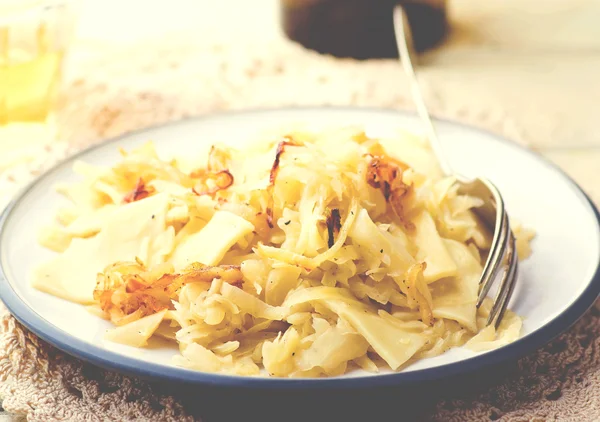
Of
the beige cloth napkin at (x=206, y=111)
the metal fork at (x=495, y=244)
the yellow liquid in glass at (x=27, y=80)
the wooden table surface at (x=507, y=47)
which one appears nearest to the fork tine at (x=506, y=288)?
the metal fork at (x=495, y=244)

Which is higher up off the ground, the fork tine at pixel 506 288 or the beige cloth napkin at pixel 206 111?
the fork tine at pixel 506 288

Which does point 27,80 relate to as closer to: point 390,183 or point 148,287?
point 148,287

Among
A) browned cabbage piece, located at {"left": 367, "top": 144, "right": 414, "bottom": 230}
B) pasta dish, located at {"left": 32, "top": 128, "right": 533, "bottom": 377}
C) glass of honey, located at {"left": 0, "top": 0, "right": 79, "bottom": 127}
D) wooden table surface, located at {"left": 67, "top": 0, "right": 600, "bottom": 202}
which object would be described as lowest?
wooden table surface, located at {"left": 67, "top": 0, "right": 600, "bottom": 202}

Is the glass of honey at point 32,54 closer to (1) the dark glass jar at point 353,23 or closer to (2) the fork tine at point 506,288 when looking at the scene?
(1) the dark glass jar at point 353,23

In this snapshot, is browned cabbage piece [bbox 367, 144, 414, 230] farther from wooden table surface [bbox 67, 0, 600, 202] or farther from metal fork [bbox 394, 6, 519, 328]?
wooden table surface [bbox 67, 0, 600, 202]

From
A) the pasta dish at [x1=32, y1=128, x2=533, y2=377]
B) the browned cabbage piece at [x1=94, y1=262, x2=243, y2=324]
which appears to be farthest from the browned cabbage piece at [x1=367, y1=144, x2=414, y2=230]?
the browned cabbage piece at [x1=94, y1=262, x2=243, y2=324]
